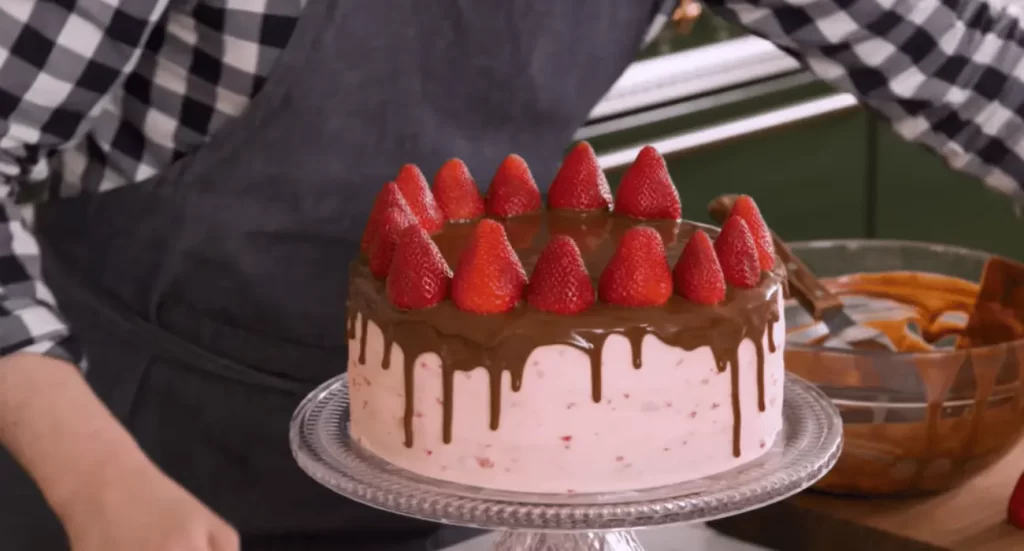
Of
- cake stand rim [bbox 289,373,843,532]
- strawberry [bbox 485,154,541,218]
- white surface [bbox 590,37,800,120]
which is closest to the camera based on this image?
cake stand rim [bbox 289,373,843,532]

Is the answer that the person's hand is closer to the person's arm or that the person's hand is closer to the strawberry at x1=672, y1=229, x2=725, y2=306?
the person's arm

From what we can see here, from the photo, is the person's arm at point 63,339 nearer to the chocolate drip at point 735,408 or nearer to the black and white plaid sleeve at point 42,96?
the black and white plaid sleeve at point 42,96

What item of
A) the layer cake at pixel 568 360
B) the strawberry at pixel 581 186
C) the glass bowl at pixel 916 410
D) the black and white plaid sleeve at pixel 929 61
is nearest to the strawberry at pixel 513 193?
A: the strawberry at pixel 581 186

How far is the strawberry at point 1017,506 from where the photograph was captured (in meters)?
0.93

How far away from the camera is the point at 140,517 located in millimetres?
636

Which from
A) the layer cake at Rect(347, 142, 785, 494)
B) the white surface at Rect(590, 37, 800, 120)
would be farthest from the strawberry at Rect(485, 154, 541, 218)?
the white surface at Rect(590, 37, 800, 120)

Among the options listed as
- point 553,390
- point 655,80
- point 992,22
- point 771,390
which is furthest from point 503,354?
point 655,80

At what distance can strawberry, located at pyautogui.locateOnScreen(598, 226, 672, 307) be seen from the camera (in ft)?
2.50

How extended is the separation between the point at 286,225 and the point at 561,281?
0.38 meters

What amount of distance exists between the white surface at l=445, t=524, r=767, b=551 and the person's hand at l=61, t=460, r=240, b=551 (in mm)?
413

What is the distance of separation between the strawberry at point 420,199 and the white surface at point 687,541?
279 mm

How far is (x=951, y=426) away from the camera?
939 mm

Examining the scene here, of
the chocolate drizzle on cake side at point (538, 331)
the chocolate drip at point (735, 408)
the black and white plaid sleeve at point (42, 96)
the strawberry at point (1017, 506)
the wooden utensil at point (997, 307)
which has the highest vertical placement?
the black and white plaid sleeve at point (42, 96)

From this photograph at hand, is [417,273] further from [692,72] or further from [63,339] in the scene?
[692,72]
